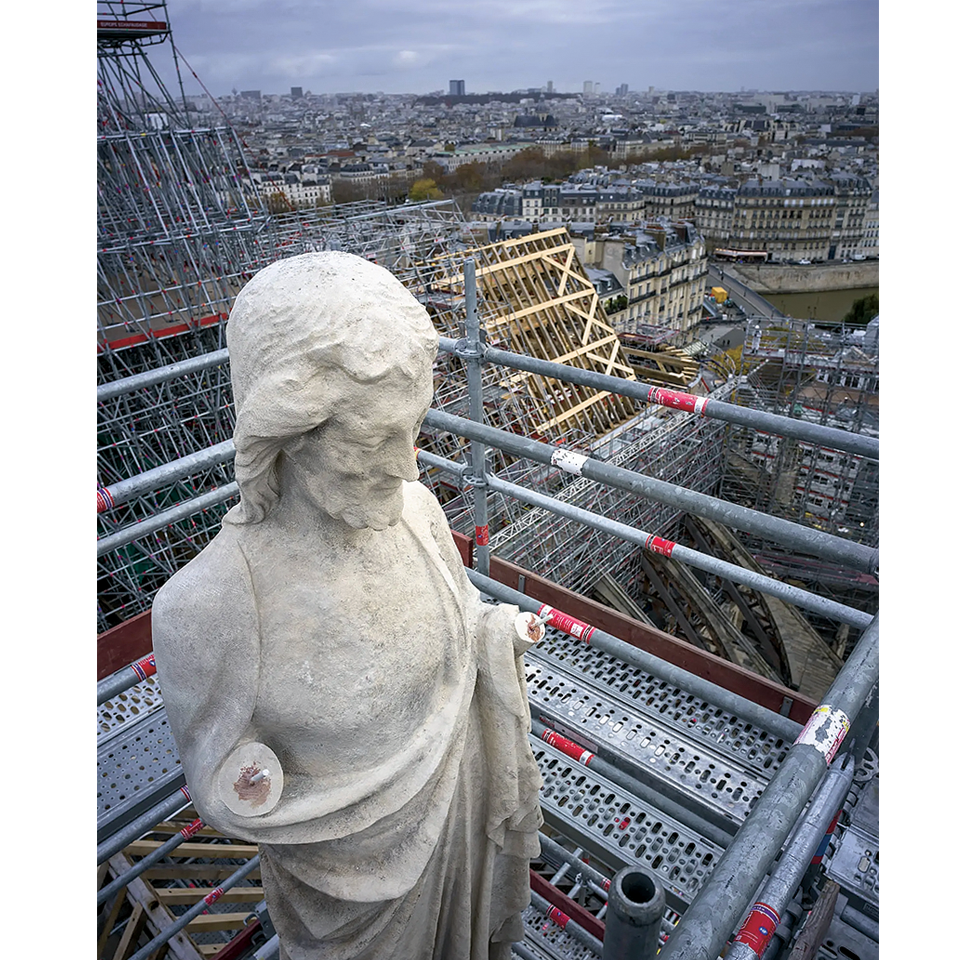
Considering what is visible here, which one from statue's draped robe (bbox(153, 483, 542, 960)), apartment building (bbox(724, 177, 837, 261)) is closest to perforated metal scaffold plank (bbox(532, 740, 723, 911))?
statue's draped robe (bbox(153, 483, 542, 960))

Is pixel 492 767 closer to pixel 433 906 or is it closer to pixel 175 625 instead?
pixel 433 906

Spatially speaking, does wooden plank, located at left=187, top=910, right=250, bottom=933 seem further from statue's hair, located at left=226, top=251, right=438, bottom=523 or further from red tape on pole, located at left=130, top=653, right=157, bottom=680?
statue's hair, located at left=226, top=251, right=438, bottom=523

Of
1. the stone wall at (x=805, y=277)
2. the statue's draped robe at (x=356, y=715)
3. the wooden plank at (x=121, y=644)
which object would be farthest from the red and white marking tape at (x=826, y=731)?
the stone wall at (x=805, y=277)

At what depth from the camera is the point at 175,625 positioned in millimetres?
1407

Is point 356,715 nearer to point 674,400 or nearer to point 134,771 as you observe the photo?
point 674,400

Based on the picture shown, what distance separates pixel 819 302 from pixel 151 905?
4725 cm

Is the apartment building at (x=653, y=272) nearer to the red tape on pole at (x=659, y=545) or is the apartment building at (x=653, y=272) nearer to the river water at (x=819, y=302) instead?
the river water at (x=819, y=302)

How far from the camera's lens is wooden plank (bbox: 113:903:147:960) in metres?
4.09

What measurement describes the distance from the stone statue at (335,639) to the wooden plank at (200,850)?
3.40 metres

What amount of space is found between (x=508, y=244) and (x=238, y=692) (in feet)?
58.8

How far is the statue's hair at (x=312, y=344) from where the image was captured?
1.23 meters


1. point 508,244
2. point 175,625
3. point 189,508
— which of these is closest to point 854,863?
point 175,625

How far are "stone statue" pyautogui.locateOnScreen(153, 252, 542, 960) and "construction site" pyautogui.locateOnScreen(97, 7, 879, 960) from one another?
0.60 m

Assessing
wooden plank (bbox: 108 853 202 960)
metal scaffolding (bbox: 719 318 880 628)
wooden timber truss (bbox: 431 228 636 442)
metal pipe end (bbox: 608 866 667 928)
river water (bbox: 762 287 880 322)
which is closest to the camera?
metal pipe end (bbox: 608 866 667 928)
